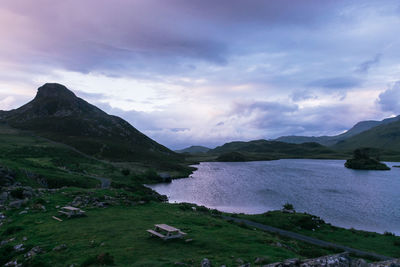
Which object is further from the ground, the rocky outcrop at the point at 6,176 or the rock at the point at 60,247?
the rocky outcrop at the point at 6,176

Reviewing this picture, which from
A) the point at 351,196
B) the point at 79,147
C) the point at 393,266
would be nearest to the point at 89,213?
the point at 393,266

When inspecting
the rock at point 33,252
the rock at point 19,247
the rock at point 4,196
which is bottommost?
the rock at point 19,247

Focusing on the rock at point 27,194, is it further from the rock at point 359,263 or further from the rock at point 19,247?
the rock at point 359,263

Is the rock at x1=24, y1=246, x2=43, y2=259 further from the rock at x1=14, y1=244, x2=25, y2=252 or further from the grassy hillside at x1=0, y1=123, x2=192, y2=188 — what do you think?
the grassy hillside at x1=0, y1=123, x2=192, y2=188

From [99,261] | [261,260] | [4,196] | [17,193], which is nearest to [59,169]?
[17,193]

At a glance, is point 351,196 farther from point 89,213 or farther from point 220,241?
point 89,213

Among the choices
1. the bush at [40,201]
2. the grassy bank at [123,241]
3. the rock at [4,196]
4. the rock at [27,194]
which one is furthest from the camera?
the rock at [27,194]

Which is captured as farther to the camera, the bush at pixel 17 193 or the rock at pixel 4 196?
the bush at pixel 17 193

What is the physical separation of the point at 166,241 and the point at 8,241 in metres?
14.0

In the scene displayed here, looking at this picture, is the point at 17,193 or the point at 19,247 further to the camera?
the point at 17,193

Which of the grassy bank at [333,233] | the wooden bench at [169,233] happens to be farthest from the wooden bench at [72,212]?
the grassy bank at [333,233]

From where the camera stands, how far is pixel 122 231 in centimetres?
2411

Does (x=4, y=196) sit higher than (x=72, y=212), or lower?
higher

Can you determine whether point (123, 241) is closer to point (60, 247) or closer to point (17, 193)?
point (60, 247)
